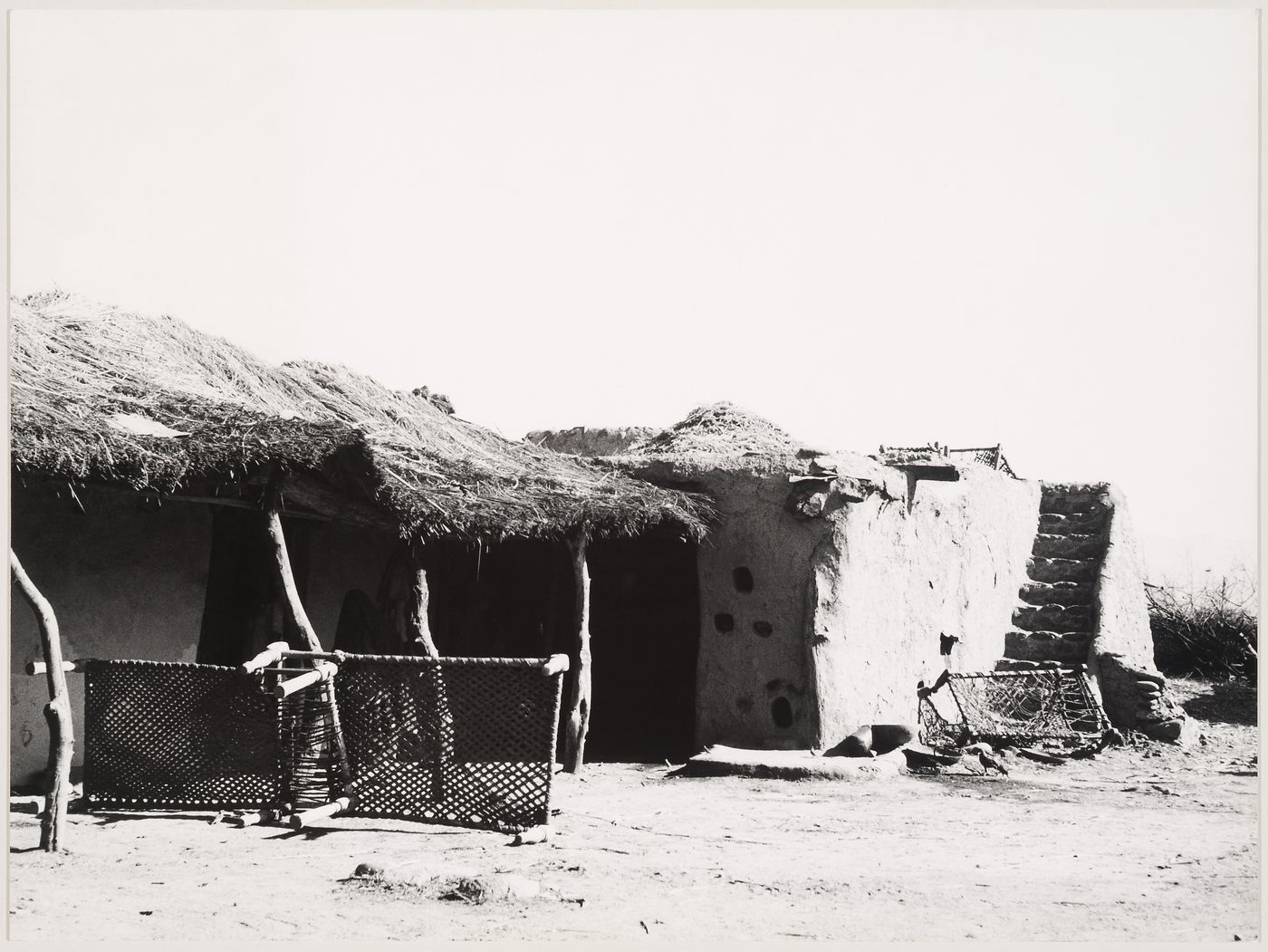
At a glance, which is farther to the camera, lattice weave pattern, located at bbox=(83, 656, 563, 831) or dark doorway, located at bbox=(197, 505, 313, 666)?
dark doorway, located at bbox=(197, 505, 313, 666)

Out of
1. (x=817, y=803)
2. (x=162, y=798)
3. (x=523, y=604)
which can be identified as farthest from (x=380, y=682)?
(x=523, y=604)

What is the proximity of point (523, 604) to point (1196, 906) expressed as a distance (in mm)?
8166

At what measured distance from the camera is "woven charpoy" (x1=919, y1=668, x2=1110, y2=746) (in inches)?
501

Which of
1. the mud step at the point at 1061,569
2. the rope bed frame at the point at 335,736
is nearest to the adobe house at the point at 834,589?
the mud step at the point at 1061,569

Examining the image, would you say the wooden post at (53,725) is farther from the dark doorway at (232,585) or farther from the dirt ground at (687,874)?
the dark doorway at (232,585)

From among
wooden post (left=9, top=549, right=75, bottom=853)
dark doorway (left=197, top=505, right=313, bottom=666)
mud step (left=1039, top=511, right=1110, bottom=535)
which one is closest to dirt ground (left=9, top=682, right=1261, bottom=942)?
wooden post (left=9, top=549, right=75, bottom=853)

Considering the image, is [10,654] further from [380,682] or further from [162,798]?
[380,682]

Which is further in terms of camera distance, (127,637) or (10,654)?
(127,637)

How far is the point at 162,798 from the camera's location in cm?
836

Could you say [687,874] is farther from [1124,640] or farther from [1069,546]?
[1069,546]

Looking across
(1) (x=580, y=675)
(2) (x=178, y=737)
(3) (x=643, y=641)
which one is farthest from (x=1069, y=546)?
(2) (x=178, y=737)

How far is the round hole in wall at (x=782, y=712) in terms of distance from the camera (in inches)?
469

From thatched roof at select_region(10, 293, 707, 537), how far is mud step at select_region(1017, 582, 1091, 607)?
6162 millimetres

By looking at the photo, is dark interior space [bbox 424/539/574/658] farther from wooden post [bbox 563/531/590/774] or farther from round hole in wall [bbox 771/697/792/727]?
round hole in wall [bbox 771/697/792/727]
